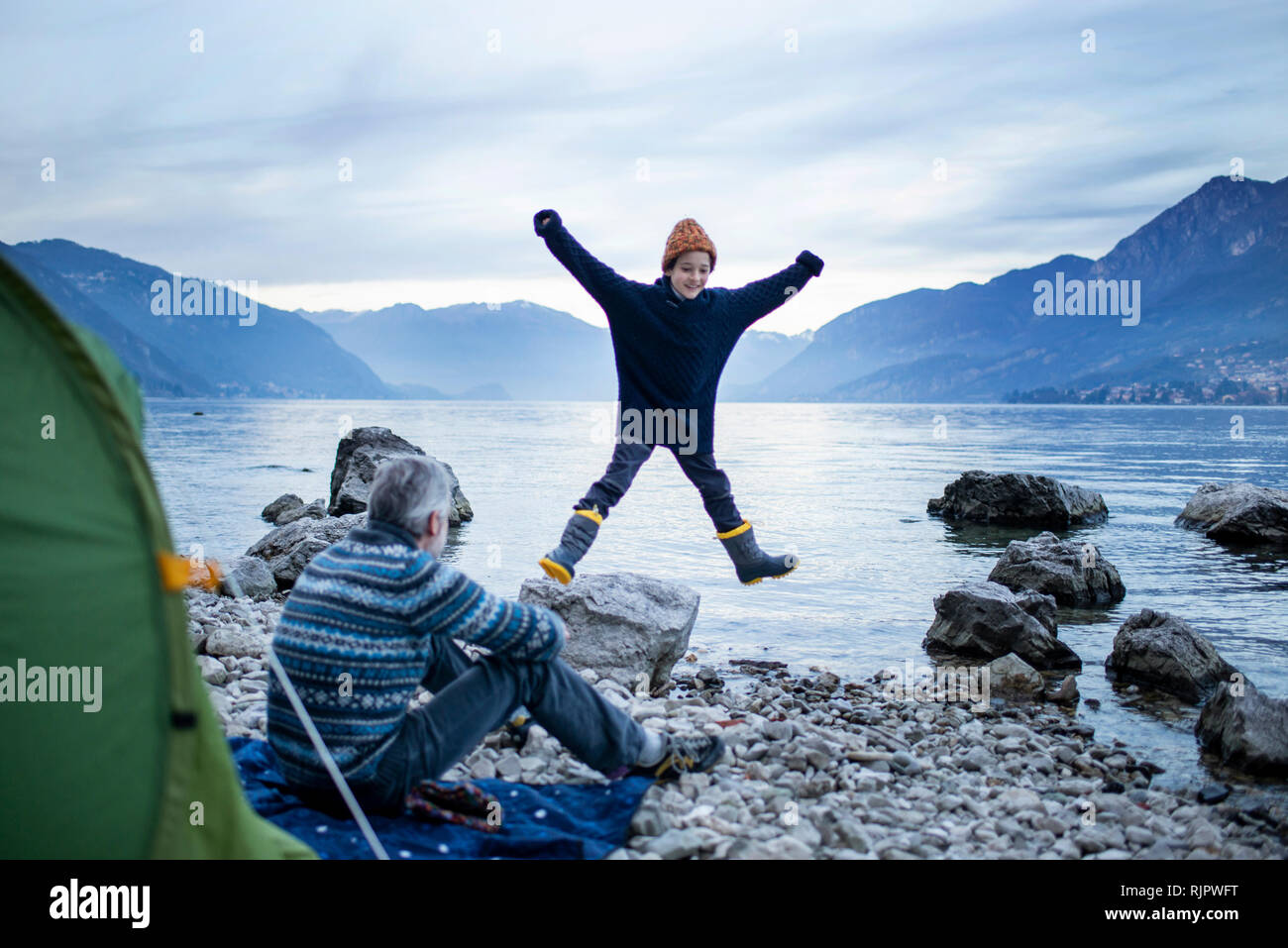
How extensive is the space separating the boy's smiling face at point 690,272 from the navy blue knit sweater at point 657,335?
5cm

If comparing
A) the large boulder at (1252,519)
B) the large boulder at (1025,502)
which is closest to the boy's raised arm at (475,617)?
the large boulder at (1252,519)

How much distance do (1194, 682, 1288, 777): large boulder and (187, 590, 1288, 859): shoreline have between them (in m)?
0.41

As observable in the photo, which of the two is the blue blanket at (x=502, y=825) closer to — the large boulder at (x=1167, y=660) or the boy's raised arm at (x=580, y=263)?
the boy's raised arm at (x=580, y=263)

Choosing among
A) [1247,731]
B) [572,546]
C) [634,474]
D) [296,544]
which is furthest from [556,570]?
[296,544]

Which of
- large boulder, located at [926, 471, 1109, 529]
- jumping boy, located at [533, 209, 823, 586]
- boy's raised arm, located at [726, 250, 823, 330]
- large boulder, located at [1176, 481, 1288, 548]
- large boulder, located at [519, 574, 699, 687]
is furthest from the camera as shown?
large boulder, located at [926, 471, 1109, 529]

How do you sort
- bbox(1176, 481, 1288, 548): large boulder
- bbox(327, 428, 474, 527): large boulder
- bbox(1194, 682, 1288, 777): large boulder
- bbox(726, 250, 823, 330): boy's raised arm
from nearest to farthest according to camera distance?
bbox(1194, 682, 1288, 777): large boulder < bbox(726, 250, 823, 330): boy's raised arm < bbox(1176, 481, 1288, 548): large boulder < bbox(327, 428, 474, 527): large boulder

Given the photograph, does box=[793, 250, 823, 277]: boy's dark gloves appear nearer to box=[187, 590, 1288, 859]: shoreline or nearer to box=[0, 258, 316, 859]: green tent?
box=[187, 590, 1288, 859]: shoreline

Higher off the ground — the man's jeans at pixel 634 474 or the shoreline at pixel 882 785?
the man's jeans at pixel 634 474

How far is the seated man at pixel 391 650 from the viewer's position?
13.3ft

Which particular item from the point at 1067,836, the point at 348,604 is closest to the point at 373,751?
the point at 348,604

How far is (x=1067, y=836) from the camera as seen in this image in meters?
4.96

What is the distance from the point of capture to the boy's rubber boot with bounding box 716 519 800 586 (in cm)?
718

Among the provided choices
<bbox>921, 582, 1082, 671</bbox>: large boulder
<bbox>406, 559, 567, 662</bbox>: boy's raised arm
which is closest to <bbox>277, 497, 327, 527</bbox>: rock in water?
<bbox>921, 582, 1082, 671</bbox>: large boulder

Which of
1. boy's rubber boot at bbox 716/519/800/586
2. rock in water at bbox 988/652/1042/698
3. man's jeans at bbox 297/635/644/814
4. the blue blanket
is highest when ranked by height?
boy's rubber boot at bbox 716/519/800/586
